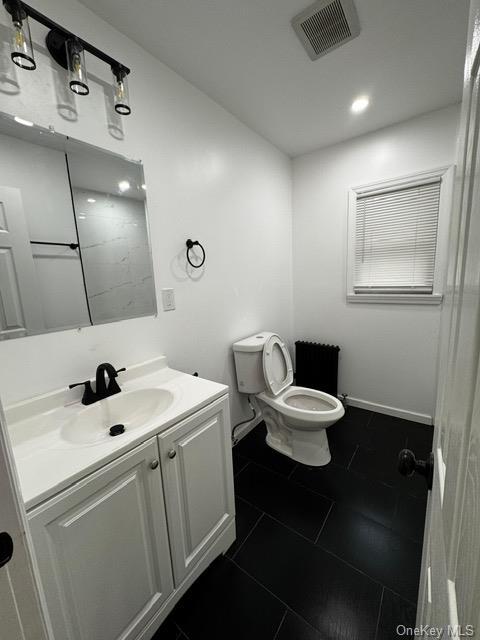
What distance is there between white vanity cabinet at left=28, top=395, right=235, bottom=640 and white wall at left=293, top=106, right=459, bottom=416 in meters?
1.71

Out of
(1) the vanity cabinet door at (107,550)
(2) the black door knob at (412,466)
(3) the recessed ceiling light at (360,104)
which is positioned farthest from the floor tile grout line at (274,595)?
(3) the recessed ceiling light at (360,104)

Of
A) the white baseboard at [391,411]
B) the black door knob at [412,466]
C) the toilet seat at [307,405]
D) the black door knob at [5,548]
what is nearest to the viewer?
the black door knob at [5,548]

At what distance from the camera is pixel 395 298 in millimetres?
2158

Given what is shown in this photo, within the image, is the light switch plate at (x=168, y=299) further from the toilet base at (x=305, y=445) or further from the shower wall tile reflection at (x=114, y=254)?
the toilet base at (x=305, y=445)

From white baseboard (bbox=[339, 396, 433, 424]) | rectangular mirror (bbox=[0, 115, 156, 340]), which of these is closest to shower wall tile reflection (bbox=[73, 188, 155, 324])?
rectangular mirror (bbox=[0, 115, 156, 340])

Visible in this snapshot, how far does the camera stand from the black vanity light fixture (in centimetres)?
83

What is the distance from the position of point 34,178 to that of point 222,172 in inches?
45.1

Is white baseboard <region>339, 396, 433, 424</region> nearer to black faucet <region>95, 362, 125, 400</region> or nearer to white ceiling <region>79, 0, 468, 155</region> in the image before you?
black faucet <region>95, 362, 125, 400</region>

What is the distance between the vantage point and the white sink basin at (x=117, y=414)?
3.30ft

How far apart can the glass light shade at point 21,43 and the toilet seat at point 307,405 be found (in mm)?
2027

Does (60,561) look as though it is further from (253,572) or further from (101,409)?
(253,572)

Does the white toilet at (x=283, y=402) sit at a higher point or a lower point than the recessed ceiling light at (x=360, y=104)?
lower

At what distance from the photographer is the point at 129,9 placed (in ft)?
3.58

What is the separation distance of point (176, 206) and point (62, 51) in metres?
0.70
